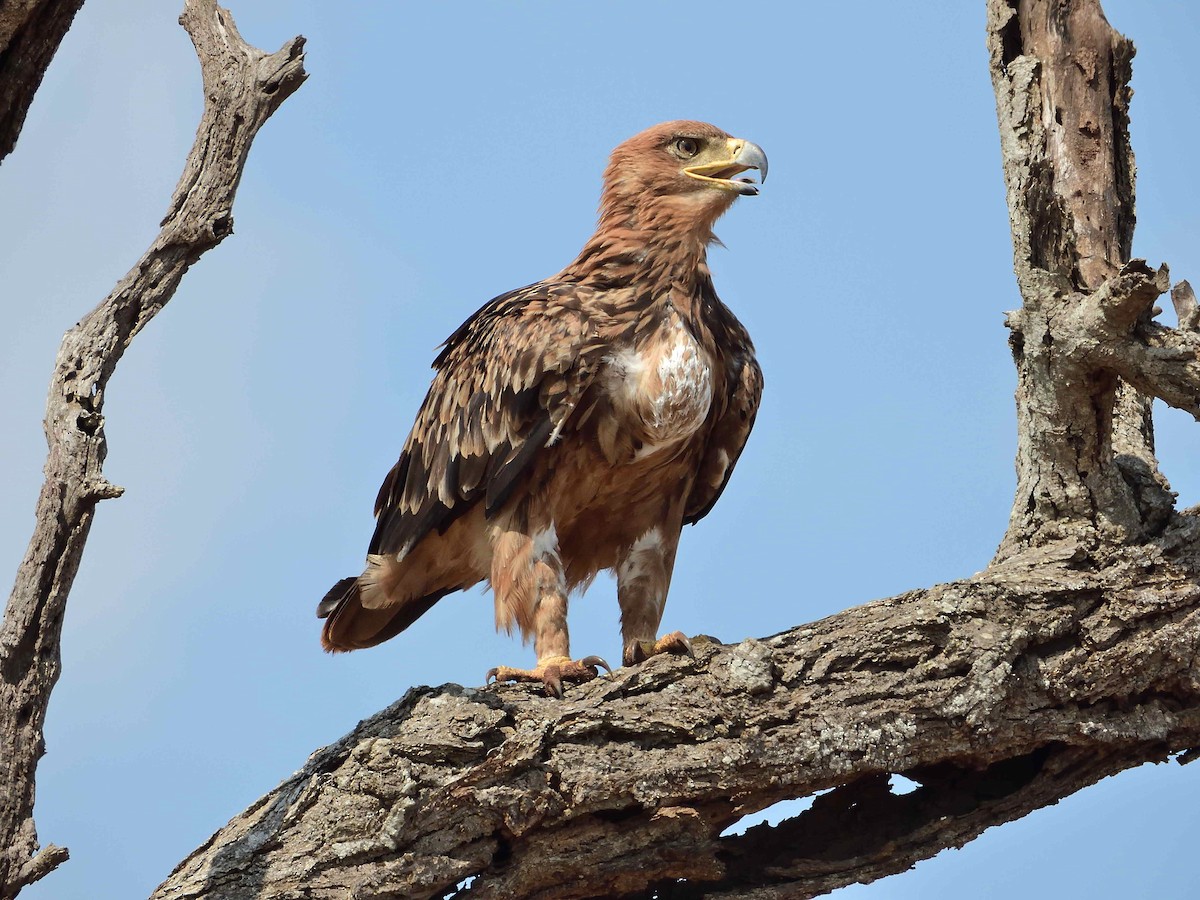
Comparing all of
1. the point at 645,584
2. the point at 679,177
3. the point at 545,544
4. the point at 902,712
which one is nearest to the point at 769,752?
the point at 902,712

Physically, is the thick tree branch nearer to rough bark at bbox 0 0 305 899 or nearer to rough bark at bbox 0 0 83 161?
rough bark at bbox 0 0 305 899

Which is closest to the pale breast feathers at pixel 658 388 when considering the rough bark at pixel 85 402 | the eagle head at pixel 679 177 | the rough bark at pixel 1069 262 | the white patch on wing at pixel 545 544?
the white patch on wing at pixel 545 544

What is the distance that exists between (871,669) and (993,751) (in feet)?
1.71

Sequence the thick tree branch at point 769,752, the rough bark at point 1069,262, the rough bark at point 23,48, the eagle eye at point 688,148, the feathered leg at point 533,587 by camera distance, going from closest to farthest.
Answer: the rough bark at point 23,48, the thick tree branch at point 769,752, the rough bark at point 1069,262, the feathered leg at point 533,587, the eagle eye at point 688,148

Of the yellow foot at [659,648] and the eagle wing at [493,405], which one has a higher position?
the eagle wing at [493,405]

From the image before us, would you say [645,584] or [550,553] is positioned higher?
[550,553]

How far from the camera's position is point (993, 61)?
5.43m

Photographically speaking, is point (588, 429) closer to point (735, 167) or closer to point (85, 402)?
point (735, 167)

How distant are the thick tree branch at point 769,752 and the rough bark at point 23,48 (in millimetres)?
2252

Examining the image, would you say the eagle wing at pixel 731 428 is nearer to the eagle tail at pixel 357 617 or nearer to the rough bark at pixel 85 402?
the eagle tail at pixel 357 617

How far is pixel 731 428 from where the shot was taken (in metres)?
6.33

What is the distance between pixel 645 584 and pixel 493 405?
1056 mm

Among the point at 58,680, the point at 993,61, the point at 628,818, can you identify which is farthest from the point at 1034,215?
the point at 58,680

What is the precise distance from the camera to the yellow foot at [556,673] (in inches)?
202
